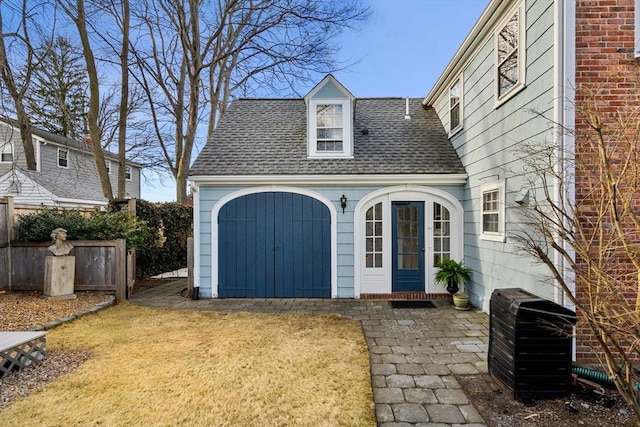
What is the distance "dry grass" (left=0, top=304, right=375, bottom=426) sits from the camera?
284cm

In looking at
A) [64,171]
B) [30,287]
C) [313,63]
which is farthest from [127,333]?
[64,171]

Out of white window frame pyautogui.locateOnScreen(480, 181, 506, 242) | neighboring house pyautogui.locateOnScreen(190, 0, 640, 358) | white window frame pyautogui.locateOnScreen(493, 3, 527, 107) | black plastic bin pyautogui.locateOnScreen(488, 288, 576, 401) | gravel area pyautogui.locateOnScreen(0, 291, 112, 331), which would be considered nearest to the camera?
black plastic bin pyautogui.locateOnScreen(488, 288, 576, 401)

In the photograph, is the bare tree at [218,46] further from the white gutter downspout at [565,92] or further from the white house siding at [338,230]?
the white gutter downspout at [565,92]

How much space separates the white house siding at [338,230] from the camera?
23.7ft

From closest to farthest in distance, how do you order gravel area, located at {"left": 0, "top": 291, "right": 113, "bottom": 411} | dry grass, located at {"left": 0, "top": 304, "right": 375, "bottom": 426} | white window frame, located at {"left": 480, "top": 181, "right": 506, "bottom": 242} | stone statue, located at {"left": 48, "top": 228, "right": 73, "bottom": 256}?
dry grass, located at {"left": 0, "top": 304, "right": 375, "bottom": 426}
gravel area, located at {"left": 0, "top": 291, "right": 113, "bottom": 411}
white window frame, located at {"left": 480, "top": 181, "right": 506, "bottom": 242}
stone statue, located at {"left": 48, "top": 228, "right": 73, "bottom": 256}

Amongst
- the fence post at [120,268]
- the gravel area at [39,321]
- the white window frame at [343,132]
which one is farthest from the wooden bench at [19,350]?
the white window frame at [343,132]

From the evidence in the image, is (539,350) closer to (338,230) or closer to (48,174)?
(338,230)

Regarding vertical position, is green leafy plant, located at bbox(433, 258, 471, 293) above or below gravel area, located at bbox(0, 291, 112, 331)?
above

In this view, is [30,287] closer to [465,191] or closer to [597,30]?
[465,191]

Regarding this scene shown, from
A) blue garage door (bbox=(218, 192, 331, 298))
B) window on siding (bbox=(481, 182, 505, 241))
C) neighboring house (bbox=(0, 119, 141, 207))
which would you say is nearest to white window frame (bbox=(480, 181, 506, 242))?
window on siding (bbox=(481, 182, 505, 241))

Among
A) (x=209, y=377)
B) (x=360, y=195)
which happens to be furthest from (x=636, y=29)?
(x=209, y=377)

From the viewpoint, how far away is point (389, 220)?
7.17 meters

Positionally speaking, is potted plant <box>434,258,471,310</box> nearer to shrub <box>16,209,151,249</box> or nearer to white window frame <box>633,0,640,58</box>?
white window frame <box>633,0,640,58</box>

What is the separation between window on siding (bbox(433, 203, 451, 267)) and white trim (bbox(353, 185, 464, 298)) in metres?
0.09
